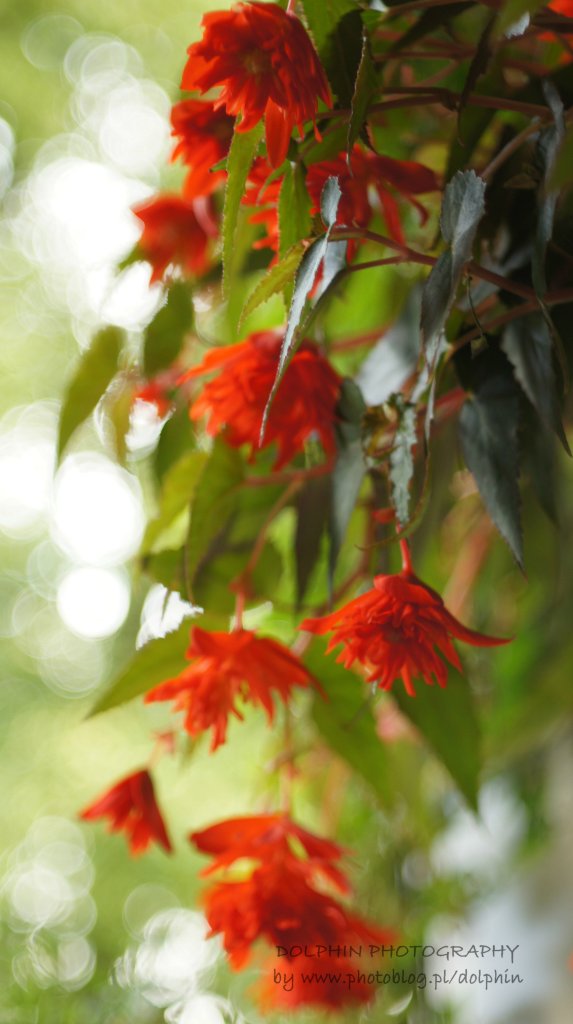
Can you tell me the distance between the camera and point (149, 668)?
1.20 feet

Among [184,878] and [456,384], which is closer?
[456,384]

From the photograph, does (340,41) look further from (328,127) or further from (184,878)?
(184,878)

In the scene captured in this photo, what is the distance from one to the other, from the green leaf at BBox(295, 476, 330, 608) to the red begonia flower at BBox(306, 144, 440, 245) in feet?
0.31

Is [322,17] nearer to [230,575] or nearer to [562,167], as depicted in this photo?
[562,167]

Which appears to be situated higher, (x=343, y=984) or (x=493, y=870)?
(x=493, y=870)

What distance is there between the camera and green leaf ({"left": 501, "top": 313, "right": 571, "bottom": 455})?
291 mm

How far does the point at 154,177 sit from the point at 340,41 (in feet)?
2.44

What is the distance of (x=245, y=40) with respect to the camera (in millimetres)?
242

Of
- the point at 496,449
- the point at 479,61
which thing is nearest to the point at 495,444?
the point at 496,449

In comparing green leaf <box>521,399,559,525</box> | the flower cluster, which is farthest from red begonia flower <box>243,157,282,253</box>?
green leaf <box>521,399,559,525</box>

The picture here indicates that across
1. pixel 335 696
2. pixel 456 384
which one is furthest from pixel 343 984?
pixel 456 384

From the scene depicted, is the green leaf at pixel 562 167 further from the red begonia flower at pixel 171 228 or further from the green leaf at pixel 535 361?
the red begonia flower at pixel 171 228

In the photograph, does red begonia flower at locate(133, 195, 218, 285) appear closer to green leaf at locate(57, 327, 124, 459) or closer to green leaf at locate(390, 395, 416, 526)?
green leaf at locate(57, 327, 124, 459)

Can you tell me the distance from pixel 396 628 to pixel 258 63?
0.14 metres
